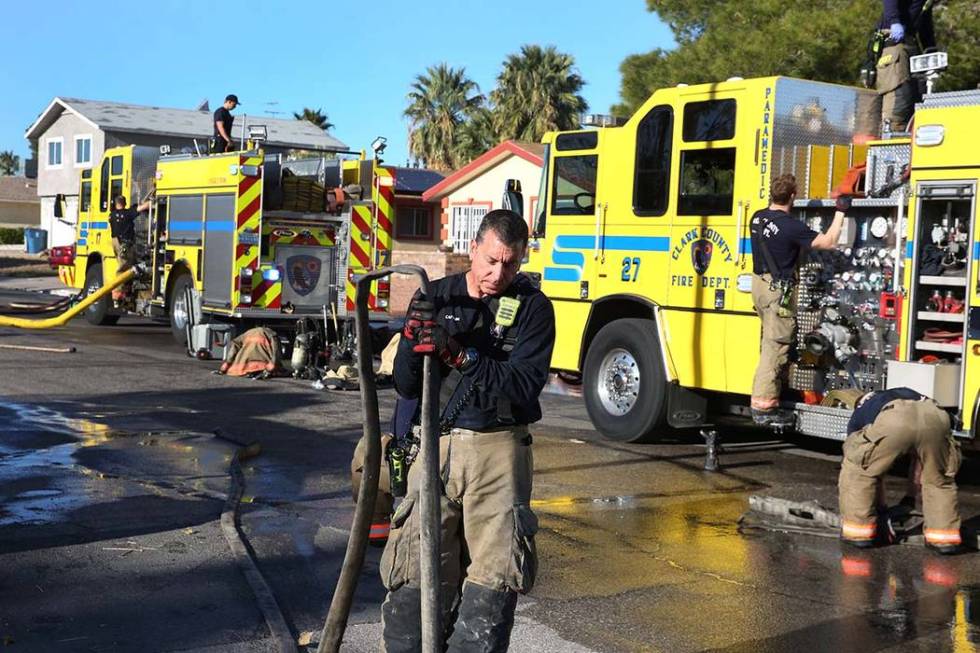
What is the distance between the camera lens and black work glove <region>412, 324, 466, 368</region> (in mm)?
4109

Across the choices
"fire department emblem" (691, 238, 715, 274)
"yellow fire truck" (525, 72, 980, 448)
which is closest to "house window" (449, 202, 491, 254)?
"yellow fire truck" (525, 72, 980, 448)

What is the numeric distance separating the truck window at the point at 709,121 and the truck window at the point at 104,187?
12.6 meters

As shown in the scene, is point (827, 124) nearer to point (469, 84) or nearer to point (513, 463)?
point (513, 463)

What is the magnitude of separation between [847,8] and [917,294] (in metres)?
11.9

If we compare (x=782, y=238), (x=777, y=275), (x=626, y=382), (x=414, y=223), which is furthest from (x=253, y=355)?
(x=414, y=223)

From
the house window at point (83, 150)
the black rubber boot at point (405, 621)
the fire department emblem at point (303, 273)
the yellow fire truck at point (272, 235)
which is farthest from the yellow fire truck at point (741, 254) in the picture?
the house window at point (83, 150)

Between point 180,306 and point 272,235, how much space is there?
2493mm

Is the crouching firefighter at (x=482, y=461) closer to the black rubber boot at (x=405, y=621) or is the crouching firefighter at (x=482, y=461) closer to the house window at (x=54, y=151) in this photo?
the black rubber boot at (x=405, y=621)

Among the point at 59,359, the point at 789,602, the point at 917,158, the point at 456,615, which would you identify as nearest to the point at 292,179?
the point at 59,359

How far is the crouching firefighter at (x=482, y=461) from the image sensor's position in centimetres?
439

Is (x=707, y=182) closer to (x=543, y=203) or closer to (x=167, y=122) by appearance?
(x=543, y=203)

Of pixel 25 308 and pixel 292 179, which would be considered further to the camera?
pixel 25 308

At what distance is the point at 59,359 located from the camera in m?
16.0

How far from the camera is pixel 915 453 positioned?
7.62 meters
